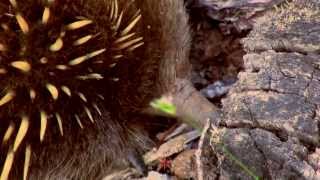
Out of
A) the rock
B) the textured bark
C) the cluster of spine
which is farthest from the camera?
the rock

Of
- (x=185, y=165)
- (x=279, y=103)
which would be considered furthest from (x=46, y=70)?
(x=279, y=103)

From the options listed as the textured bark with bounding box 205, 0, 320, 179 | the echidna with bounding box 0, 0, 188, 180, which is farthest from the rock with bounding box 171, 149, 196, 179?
the textured bark with bounding box 205, 0, 320, 179

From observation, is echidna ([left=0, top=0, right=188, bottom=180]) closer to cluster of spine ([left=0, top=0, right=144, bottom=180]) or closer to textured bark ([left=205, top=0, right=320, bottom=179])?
cluster of spine ([left=0, top=0, right=144, bottom=180])

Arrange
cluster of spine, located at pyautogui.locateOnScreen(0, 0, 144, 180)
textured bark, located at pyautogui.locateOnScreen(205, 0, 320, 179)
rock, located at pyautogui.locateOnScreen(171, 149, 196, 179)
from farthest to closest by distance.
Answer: rock, located at pyautogui.locateOnScreen(171, 149, 196, 179) < cluster of spine, located at pyautogui.locateOnScreen(0, 0, 144, 180) < textured bark, located at pyautogui.locateOnScreen(205, 0, 320, 179)

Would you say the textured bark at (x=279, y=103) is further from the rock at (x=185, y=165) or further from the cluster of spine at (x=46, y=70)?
the cluster of spine at (x=46, y=70)

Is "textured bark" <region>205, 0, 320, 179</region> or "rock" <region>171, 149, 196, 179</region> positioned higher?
"textured bark" <region>205, 0, 320, 179</region>

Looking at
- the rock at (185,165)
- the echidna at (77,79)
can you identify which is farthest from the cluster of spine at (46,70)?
the rock at (185,165)

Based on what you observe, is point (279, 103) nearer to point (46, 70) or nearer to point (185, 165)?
point (185, 165)
